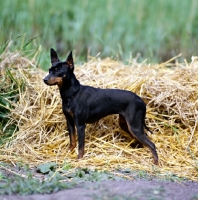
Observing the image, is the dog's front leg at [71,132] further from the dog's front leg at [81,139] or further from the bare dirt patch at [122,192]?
the bare dirt patch at [122,192]

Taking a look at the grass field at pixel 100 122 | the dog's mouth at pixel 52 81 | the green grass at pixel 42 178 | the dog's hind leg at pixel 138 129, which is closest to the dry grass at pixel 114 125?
the grass field at pixel 100 122

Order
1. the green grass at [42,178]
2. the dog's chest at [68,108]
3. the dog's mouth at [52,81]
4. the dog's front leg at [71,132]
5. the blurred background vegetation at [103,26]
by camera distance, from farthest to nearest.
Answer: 1. the blurred background vegetation at [103,26]
2. the dog's front leg at [71,132]
3. the dog's chest at [68,108]
4. the dog's mouth at [52,81]
5. the green grass at [42,178]

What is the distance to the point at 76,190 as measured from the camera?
395cm

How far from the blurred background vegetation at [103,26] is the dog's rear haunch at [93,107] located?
3.23m

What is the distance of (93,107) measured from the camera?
5.27 meters

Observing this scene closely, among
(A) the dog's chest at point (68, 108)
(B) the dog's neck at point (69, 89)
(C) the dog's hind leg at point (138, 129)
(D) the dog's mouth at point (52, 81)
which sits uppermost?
(D) the dog's mouth at point (52, 81)

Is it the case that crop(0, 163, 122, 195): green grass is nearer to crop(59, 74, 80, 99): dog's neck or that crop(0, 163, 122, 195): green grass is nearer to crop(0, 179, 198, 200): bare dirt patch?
crop(0, 179, 198, 200): bare dirt patch

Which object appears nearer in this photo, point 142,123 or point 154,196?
point 154,196

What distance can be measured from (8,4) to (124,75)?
3263mm

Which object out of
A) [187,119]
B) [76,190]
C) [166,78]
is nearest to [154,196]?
[76,190]

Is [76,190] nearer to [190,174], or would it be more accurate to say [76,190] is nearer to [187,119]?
[190,174]

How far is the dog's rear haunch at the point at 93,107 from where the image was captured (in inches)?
204

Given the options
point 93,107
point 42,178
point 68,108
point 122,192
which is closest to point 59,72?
point 68,108

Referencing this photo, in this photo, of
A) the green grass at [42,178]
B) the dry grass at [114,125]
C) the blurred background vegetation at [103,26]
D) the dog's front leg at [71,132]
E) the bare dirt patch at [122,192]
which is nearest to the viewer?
the bare dirt patch at [122,192]
